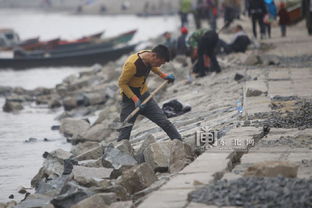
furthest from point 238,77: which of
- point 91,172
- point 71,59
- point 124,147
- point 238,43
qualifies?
point 71,59

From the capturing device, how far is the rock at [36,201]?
8.23 m

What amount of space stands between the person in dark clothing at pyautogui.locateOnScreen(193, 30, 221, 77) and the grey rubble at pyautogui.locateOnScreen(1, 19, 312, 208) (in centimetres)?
39

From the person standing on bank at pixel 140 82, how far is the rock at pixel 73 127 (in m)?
6.30

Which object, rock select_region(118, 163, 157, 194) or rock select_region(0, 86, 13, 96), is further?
rock select_region(0, 86, 13, 96)

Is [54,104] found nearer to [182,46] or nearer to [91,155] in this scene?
[182,46]

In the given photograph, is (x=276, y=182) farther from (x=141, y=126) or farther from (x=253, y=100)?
(x=141, y=126)

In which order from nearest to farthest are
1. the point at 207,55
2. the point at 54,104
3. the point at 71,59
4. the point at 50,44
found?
1. the point at 207,55
2. the point at 54,104
3. the point at 71,59
4. the point at 50,44

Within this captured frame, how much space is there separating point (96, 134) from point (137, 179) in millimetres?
7035

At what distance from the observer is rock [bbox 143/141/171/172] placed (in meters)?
8.97

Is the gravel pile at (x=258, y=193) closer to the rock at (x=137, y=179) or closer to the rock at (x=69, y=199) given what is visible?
the rock at (x=137, y=179)

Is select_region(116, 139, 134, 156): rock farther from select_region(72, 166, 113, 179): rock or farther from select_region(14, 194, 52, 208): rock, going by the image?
select_region(14, 194, 52, 208): rock

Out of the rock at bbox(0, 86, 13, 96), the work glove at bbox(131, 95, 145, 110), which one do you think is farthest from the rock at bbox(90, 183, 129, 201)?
the rock at bbox(0, 86, 13, 96)

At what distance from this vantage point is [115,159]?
9438 millimetres

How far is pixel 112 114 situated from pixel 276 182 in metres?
10.5
